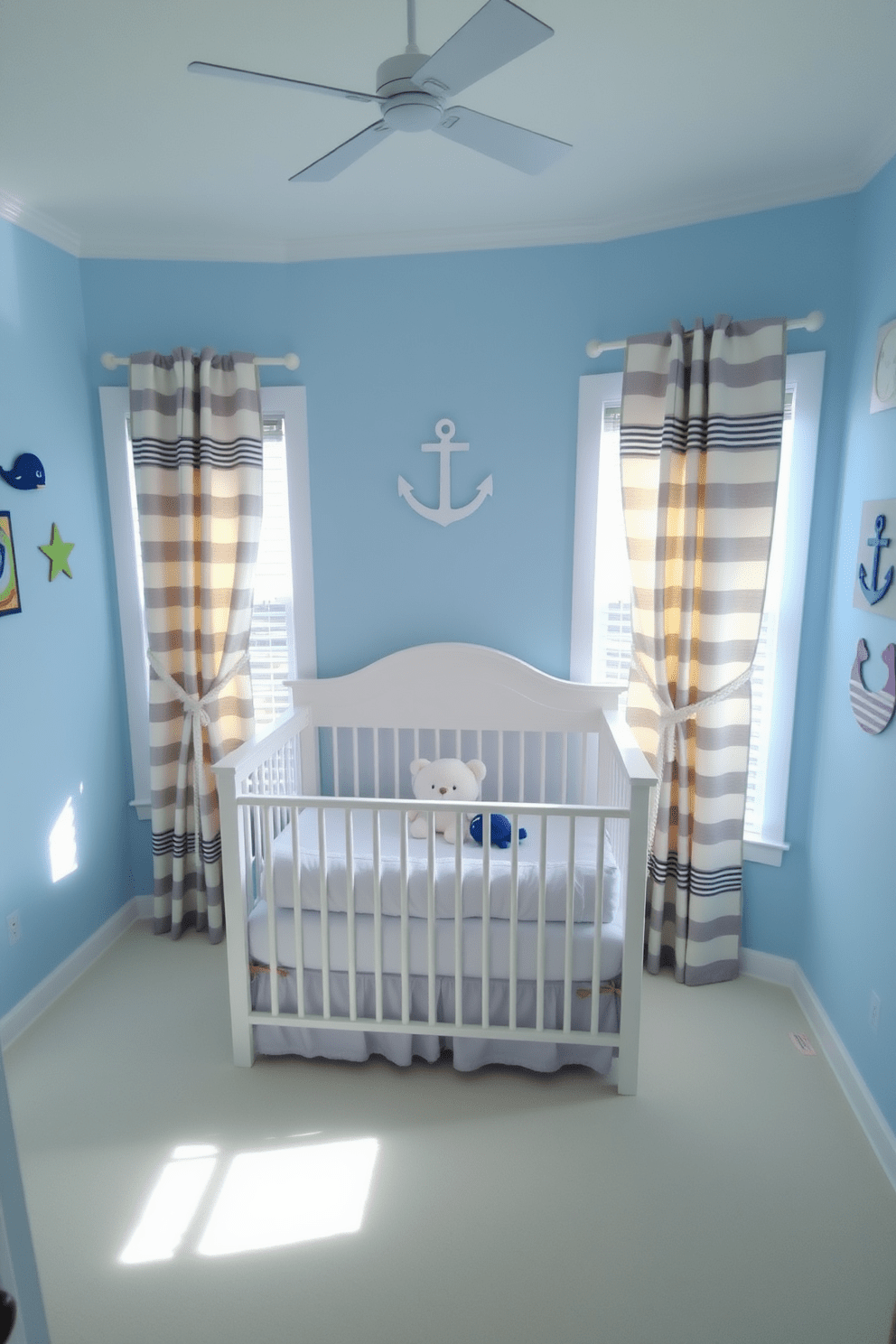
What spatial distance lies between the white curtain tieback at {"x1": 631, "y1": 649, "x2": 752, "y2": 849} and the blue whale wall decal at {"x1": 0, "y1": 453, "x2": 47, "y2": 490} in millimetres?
1998

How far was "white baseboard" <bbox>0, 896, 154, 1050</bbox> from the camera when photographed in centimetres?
242

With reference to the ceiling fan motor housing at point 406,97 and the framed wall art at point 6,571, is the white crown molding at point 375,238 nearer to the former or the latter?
the framed wall art at point 6,571

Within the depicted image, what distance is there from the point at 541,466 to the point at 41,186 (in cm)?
173

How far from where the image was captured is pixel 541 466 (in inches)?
109

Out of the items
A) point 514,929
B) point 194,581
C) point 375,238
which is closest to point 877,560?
point 514,929

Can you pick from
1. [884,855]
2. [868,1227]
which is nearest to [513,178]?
→ [884,855]

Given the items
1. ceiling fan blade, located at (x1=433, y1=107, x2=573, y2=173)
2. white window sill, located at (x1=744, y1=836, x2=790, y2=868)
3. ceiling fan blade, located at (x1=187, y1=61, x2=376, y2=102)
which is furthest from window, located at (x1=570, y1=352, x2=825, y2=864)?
ceiling fan blade, located at (x1=187, y1=61, x2=376, y2=102)

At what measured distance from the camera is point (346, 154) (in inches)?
58.7

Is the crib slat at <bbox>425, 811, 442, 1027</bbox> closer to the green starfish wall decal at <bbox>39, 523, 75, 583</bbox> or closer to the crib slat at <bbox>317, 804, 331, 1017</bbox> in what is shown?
the crib slat at <bbox>317, 804, 331, 1017</bbox>

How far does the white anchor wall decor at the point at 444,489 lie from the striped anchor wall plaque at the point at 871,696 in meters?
1.32

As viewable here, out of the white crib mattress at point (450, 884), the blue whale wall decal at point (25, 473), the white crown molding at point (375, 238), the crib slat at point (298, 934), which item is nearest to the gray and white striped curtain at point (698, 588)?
the white crown molding at point (375, 238)

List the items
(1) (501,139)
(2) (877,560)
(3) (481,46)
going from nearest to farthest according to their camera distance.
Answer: (3) (481,46)
(1) (501,139)
(2) (877,560)

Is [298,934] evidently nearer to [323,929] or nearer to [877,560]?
[323,929]

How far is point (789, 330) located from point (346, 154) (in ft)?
4.98
